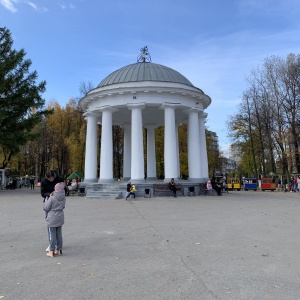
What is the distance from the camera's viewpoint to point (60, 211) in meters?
6.54

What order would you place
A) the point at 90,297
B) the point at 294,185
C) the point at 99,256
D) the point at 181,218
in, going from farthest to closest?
1. the point at 294,185
2. the point at 181,218
3. the point at 99,256
4. the point at 90,297

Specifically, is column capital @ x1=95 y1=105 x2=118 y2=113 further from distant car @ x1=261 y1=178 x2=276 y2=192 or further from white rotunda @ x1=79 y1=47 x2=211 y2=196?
distant car @ x1=261 y1=178 x2=276 y2=192

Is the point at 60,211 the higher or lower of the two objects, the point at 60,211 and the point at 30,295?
the higher

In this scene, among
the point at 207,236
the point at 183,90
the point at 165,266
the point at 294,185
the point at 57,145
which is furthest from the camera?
the point at 57,145

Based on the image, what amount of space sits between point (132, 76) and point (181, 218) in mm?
15970

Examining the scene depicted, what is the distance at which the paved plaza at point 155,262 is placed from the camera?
430cm

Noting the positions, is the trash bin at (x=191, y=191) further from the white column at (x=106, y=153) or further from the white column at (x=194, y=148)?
the white column at (x=106, y=153)

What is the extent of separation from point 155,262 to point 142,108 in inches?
744

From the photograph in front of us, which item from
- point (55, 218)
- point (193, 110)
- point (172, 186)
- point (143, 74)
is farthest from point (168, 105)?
point (55, 218)

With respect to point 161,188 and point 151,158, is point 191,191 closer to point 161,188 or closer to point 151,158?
point 161,188

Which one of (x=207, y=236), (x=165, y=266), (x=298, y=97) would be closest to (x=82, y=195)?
(x=207, y=236)

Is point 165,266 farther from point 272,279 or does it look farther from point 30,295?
point 30,295

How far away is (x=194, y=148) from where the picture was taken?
2512cm

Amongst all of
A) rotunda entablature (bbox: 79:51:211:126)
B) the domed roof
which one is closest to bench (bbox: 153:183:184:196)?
rotunda entablature (bbox: 79:51:211:126)
